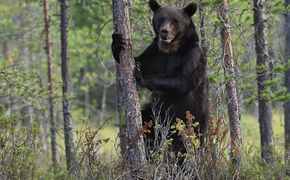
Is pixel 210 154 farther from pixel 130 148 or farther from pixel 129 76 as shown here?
pixel 129 76

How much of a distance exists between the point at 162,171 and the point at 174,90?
3.77ft

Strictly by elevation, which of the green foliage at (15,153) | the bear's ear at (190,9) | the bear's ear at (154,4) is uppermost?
the bear's ear at (154,4)

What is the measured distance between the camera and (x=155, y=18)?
5.83m

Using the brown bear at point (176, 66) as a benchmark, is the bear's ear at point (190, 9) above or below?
above

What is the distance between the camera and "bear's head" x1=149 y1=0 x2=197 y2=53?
5.59 meters

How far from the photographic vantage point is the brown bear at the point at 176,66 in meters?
5.23

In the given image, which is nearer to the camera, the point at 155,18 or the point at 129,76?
the point at 129,76

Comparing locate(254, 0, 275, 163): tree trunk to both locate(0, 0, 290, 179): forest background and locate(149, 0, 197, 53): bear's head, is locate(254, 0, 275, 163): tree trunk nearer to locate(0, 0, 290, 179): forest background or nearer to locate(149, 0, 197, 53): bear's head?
locate(0, 0, 290, 179): forest background

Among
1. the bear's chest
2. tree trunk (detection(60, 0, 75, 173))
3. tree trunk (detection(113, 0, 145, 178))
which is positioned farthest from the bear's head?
tree trunk (detection(60, 0, 75, 173))

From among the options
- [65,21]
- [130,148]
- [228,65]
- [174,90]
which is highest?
[65,21]

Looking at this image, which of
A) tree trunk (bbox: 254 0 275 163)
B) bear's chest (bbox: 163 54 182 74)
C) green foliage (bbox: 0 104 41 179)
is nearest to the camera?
green foliage (bbox: 0 104 41 179)

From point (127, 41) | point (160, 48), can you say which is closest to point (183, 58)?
point (160, 48)

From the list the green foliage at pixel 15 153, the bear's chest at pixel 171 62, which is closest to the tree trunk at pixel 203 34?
the bear's chest at pixel 171 62

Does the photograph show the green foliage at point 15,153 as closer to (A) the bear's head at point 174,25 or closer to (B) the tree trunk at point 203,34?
(A) the bear's head at point 174,25
